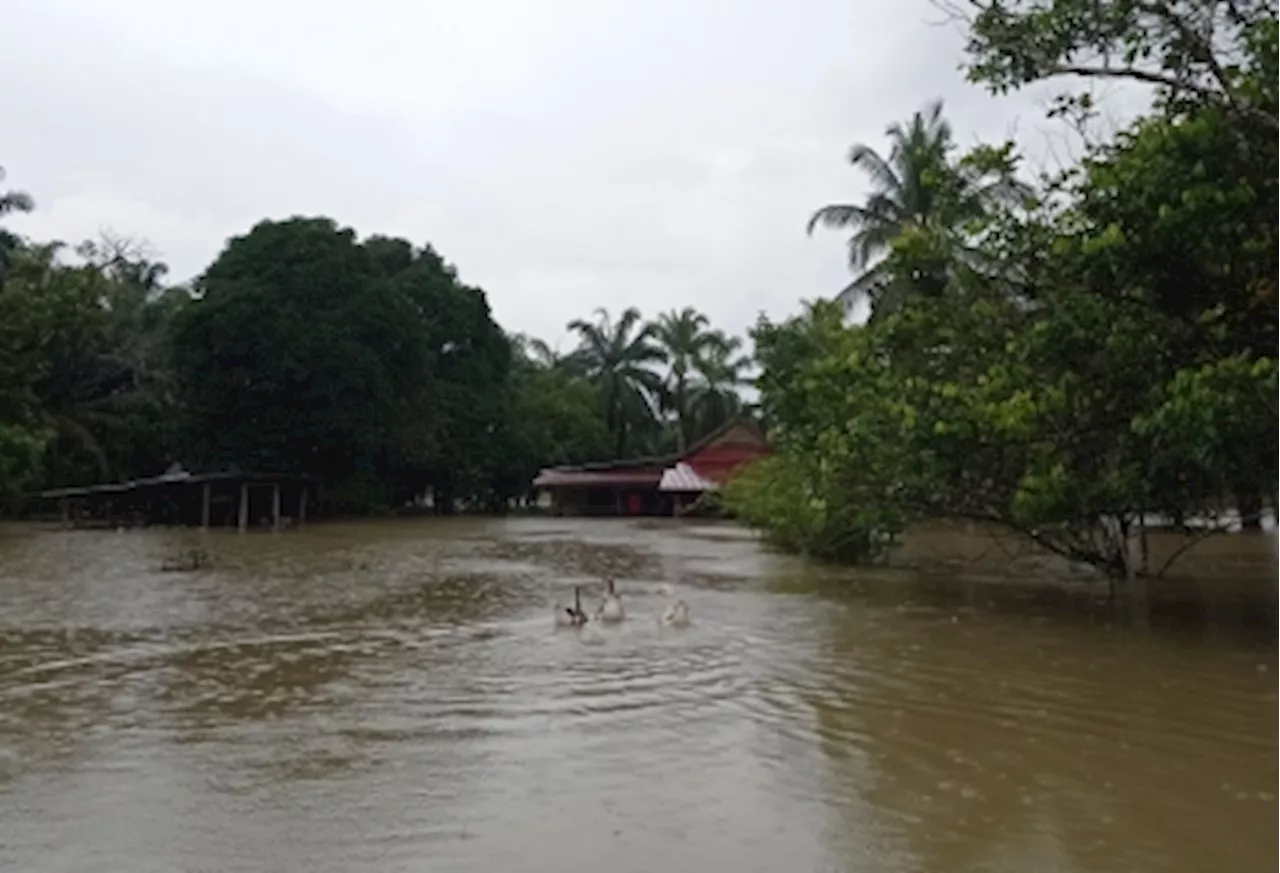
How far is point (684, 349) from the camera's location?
2242 inches

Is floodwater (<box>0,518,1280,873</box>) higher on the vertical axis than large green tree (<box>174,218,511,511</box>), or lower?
lower

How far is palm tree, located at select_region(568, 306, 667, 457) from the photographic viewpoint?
58.7m

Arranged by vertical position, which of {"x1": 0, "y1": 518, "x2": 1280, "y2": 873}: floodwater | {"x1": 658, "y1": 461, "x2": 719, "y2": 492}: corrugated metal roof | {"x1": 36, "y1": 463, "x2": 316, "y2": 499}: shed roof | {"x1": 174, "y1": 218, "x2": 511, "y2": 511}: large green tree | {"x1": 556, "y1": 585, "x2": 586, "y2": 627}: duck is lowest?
{"x1": 0, "y1": 518, "x2": 1280, "y2": 873}: floodwater

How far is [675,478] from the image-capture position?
4956 centimetres

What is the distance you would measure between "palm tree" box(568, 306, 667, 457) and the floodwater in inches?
1639

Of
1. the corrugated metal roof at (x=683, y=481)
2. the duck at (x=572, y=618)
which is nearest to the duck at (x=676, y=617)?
the duck at (x=572, y=618)

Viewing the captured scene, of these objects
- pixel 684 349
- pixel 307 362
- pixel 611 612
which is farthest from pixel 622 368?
pixel 611 612

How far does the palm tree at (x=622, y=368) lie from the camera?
58719mm

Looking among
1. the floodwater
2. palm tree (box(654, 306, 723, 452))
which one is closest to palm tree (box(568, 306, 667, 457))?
palm tree (box(654, 306, 723, 452))

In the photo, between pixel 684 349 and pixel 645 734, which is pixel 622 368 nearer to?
pixel 684 349

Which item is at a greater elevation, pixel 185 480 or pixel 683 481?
pixel 683 481

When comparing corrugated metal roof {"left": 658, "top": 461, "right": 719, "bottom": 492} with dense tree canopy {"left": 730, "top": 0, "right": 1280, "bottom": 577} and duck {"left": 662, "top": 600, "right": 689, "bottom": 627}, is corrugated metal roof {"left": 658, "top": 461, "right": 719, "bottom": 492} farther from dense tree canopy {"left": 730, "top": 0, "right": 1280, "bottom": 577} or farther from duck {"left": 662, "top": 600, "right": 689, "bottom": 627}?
duck {"left": 662, "top": 600, "right": 689, "bottom": 627}

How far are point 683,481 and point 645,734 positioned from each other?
40690 millimetres

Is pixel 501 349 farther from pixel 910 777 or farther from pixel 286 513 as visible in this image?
pixel 910 777
